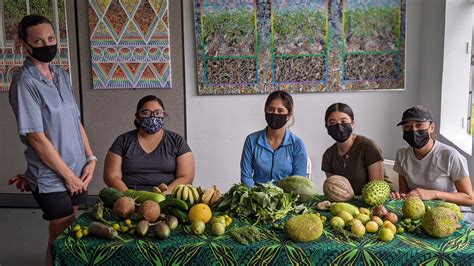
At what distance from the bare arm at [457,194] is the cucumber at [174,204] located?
1209mm

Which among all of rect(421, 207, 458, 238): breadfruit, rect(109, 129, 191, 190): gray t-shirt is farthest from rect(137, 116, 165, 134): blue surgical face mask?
rect(421, 207, 458, 238): breadfruit

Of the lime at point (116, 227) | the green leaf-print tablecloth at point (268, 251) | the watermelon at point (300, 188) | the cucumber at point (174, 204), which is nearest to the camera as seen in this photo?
the green leaf-print tablecloth at point (268, 251)

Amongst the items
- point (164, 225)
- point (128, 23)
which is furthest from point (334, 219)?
point (128, 23)

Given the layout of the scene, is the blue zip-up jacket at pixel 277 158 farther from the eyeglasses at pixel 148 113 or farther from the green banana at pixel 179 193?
the green banana at pixel 179 193

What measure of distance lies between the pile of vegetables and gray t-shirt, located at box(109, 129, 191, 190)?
0.84 m

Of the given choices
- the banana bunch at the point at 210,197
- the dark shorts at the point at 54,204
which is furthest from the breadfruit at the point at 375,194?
the dark shorts at the point at 54,204

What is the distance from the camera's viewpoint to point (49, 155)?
101 inches

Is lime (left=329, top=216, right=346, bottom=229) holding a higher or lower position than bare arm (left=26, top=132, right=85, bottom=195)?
lower

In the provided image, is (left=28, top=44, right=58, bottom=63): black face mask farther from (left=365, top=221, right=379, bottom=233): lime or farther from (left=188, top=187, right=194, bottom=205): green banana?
(left=365, top=221, right=379, bottom=233): lime

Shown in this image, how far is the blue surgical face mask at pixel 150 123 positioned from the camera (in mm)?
3033

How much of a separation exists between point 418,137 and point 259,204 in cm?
108

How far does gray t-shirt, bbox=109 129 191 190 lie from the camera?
3.07m

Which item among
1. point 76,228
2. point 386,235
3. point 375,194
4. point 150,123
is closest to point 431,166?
point 375,194

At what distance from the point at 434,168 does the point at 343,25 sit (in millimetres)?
2114
